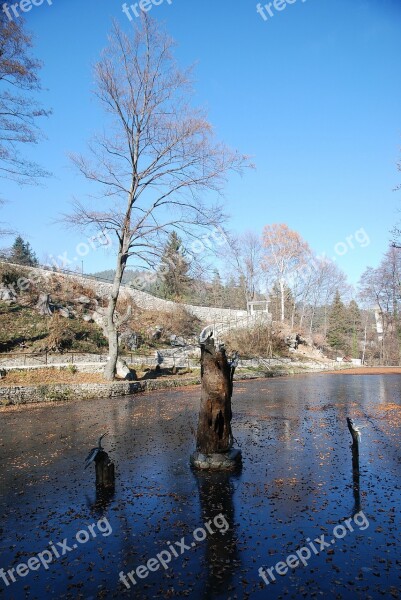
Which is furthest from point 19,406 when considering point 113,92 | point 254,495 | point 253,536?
point 113,92

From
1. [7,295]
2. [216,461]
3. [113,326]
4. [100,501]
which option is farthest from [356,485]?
[7,295]

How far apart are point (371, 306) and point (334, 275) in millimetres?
7939

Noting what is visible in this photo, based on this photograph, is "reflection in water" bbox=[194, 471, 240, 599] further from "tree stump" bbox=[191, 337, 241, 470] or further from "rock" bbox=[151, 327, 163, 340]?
Result: "rock" bbox=[151, 327, 163, 340]

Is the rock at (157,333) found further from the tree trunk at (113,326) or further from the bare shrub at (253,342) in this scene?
the tree trunk at (113,326)

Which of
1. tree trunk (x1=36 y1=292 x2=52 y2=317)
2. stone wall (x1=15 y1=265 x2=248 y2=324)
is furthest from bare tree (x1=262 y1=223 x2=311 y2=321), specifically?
tree trunk (x1=36 y1=292 x2=52 y2=317)

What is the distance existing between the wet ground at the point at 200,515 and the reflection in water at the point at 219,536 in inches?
0.6

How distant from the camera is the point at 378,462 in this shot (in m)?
7.58

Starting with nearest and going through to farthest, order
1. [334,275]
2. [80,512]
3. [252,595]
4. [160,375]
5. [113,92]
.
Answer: [252,595] → [80,512] → [113,92] → [160,375] → [334,275]

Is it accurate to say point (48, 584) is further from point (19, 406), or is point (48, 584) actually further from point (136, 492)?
point (19, 406)

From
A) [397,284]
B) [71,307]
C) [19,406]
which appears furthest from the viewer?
[397,284]

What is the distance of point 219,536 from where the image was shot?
15.9 feet

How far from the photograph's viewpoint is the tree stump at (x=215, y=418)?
731 centimetres

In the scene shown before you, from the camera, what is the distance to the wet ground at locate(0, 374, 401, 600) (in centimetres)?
397

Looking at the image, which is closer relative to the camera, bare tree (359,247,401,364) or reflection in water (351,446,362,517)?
reflection in water (351,446,362,517)
